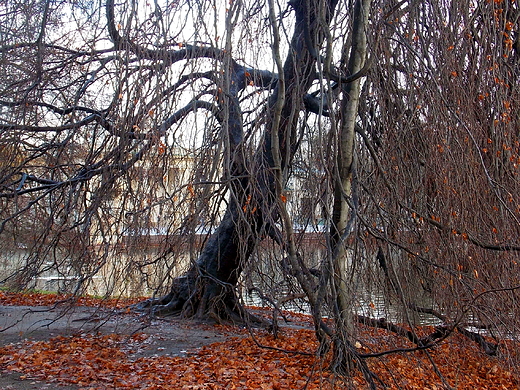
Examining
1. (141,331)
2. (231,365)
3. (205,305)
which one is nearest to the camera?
(231,365)

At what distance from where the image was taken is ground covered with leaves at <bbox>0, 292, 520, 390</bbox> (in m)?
4.25

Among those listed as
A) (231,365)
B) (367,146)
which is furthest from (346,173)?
(231,365)

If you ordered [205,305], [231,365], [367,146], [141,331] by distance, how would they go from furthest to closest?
1. [205,305]
2. [141,331]
3. [231,365]
4. [367,146]

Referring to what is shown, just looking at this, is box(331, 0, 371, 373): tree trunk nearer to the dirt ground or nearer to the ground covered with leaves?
the ground covered with leaves

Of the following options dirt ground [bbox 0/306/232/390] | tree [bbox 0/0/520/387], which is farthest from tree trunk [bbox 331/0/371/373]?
dirt ground [bbox 0/306/232/390]

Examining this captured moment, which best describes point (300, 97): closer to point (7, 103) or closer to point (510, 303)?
point (510, 303)

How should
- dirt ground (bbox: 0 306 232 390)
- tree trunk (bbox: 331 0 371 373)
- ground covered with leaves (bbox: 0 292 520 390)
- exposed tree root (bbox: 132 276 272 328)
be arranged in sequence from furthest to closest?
exposed tree root (bbox: 132 276 272 328)
dirt ground (bbox: 0 306 232 390)
ground covered with leaves (bbox: 0 292 520 390)
tree trunk (bbox: 331 0 371 373)

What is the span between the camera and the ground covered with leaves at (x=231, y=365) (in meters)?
4.25

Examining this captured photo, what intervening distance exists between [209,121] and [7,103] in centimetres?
243

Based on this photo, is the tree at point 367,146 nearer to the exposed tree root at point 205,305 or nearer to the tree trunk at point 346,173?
the tree trunk at point 346,173

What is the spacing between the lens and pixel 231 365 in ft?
16.1

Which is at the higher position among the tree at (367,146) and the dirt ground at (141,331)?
the tree at (367,146)

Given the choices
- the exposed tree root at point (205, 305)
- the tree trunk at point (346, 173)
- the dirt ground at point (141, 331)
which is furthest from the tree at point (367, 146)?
the exposed tree root at point (205, 305)

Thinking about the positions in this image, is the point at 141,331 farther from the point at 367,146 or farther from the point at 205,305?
the point at 367,146
